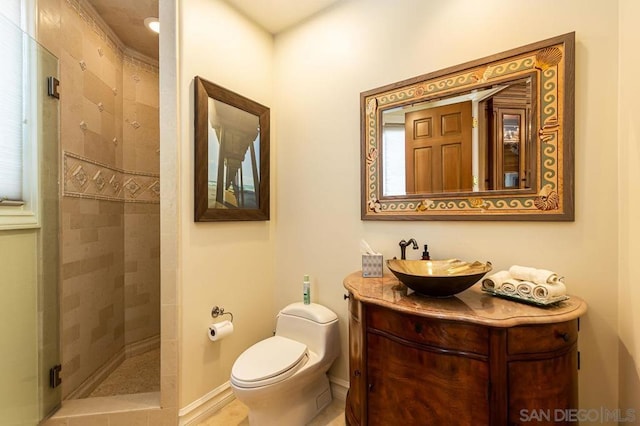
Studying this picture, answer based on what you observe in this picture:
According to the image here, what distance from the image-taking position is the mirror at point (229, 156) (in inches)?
70.1

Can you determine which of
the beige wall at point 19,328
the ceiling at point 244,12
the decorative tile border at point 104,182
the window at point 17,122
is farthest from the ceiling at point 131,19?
the beige wall at point 19,328

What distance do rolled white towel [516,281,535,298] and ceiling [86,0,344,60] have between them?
2.07m

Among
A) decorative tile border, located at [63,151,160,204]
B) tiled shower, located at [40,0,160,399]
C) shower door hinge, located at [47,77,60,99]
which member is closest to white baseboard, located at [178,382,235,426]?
tiled shower, located at [40,0,160,399]

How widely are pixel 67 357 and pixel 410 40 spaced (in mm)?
2933

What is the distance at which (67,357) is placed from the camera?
6.06 feet

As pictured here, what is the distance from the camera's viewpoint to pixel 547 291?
3.49 ft

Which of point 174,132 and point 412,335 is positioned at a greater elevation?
point 174,132

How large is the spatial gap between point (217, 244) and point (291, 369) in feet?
2.97

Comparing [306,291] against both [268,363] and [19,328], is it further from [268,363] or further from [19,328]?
[19,328]

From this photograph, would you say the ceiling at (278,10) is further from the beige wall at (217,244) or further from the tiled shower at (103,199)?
the tiled shower at (103,199)

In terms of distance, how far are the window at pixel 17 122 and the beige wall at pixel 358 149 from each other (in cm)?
147

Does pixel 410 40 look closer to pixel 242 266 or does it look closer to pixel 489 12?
pixel 489 12

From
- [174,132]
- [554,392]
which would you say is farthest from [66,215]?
[554,392]

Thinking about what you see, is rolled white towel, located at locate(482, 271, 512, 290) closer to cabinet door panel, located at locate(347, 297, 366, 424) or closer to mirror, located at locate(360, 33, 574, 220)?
mirror, located at locate(360, 33, 574, 220)
